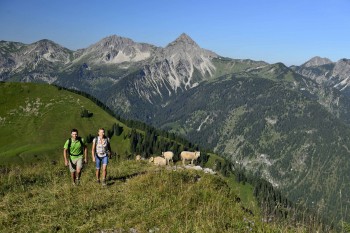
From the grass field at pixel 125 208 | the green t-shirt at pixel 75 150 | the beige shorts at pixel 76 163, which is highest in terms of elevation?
the green t-shirt at pixel 75 150

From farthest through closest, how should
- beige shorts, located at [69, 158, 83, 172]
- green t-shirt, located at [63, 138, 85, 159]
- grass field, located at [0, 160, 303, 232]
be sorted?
green t-shirt, located at [63, 138, 85, 159], beige shorts, located at [69, 158, 83, 172], grass field, located at [0, 160, 303, 232]

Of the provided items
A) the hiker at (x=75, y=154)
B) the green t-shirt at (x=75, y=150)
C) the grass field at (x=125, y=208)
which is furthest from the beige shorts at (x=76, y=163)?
the grass field at (x=125, y=208)

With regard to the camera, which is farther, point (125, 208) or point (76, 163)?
point (76, 163)

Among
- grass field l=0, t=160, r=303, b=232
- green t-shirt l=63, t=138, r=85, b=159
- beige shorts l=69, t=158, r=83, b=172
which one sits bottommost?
grass field l=0, t=160, r=303, b=232

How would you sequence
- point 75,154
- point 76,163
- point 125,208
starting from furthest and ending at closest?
point 75,154 < point 76,163 < point 125,208

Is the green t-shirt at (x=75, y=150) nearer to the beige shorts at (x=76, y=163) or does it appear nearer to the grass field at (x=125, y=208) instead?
the beige shorts at (x=76, y=163)

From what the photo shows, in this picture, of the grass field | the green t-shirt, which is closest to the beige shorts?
the green t-shirt

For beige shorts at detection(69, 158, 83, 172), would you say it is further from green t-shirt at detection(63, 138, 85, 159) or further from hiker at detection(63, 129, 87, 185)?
green t-shirt at detection(63, 138, 85, 159)

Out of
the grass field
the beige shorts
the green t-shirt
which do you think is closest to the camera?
the grass field

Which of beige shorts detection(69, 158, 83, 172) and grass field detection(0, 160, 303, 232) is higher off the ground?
beige shorts detection(69, 158, 83, 172)

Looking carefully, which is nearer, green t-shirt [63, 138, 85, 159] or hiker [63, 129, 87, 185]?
hiker [63, 129, 87, 185]

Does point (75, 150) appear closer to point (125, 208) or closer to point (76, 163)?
point (76, 163)

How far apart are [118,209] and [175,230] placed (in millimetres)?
3911

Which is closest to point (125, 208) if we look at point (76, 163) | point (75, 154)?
point (76, 163)
